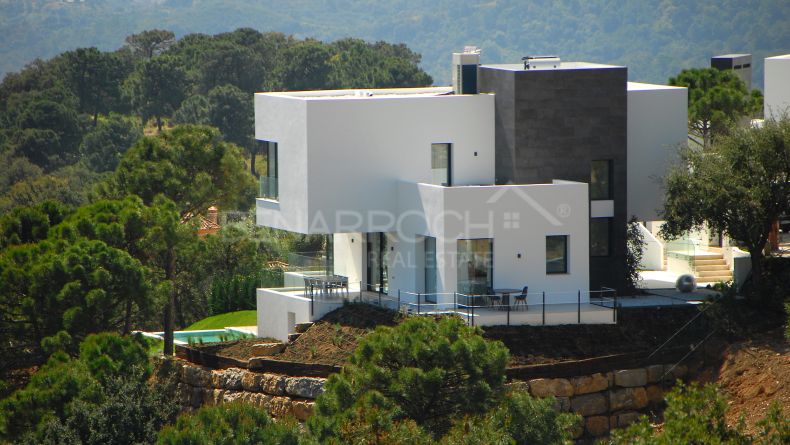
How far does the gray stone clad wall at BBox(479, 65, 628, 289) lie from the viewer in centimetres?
3922

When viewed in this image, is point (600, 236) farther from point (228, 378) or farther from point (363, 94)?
point (228, 378)

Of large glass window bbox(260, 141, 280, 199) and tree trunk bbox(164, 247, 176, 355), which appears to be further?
tree trunk bbox(164, 247, 176, 355)

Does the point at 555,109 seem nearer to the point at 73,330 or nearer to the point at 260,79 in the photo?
the point at 73,330

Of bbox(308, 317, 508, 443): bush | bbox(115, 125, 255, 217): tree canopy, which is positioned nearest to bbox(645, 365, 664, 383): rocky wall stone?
bbox(308, 317, 508, 443): bush

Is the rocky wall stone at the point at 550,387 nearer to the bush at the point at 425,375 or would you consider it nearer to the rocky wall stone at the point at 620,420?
the rocky wall stone at the point at 620,420

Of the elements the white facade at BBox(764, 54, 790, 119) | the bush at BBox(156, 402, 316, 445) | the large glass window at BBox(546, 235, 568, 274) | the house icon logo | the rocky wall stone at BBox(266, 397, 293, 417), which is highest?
the white facade at BBox(764, 54, 790, 119)

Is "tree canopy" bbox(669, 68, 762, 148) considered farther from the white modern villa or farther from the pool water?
the pool water

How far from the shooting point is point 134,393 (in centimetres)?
3497

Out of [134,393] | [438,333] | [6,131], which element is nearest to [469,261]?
[438,333]

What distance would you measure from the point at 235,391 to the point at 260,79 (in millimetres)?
87397

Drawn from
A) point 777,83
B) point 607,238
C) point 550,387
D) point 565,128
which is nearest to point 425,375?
point 550,387

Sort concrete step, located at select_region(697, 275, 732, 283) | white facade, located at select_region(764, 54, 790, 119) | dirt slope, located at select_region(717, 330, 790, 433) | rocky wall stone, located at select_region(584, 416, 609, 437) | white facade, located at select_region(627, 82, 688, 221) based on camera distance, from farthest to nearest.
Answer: white facade, located at select_region(764, 54, 790, 119)
concrete step, located at select_region(697, 275, 732, 283)
white facade, located at select_region(627, 82, 688, 221)
rocky wall stone, located at select_region(584, 416, 609, 437)
dirt slope, located at select_region(717, 330, 790, 433)

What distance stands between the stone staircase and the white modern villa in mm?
2680

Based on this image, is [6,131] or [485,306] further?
[6,131]
